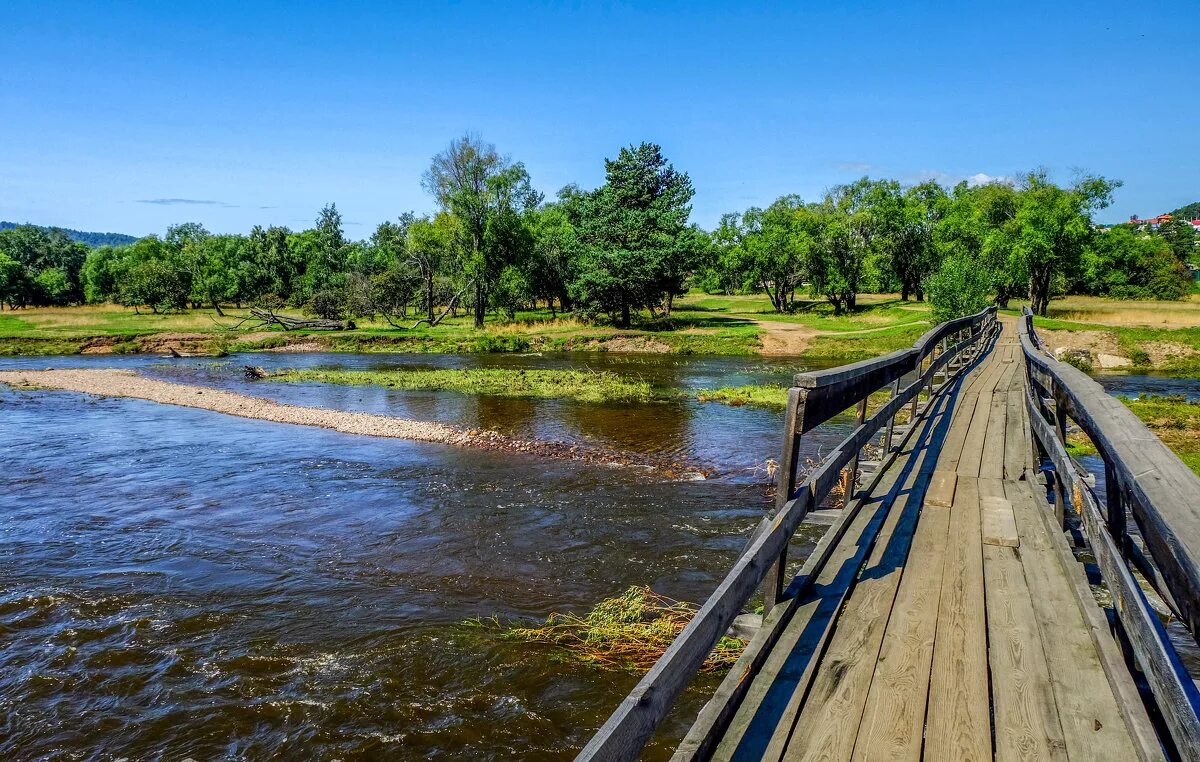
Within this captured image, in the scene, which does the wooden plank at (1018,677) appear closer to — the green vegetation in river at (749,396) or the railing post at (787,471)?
the railing post at (787,471)

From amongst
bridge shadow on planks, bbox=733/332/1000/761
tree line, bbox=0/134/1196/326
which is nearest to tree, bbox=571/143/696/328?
tree line, bbox=0/134/1196/326

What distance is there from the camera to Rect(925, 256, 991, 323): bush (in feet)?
131

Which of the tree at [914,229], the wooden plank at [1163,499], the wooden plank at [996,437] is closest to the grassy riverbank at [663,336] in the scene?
the tree at [914,229]

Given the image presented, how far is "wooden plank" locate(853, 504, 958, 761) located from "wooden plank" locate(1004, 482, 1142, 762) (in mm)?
631

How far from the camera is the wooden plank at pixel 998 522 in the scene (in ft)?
19.4

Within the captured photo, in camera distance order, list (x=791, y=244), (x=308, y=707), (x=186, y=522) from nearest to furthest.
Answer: (x=308, y=707), (x=186, y=522), (x=791, y=244)

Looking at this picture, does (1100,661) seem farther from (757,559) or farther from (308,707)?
(308,707)

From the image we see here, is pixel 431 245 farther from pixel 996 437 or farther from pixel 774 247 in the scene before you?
pixel 996 437

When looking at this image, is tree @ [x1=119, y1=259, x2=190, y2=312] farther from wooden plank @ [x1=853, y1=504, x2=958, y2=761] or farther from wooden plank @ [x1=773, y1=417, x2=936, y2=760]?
wooden plank @ [x1=853, y1=504, x2=958, y2=761]

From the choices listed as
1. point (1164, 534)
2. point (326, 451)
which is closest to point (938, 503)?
point (1164, 534)

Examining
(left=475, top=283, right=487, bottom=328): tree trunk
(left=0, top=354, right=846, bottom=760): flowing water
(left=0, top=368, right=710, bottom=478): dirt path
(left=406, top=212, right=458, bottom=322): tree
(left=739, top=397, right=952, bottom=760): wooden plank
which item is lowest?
(left=0, top=354, right=846, bottom=760): flowing water

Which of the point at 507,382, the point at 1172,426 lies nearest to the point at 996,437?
the point at 1172,426

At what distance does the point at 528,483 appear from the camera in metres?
14.2

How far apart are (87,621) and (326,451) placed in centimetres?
937
